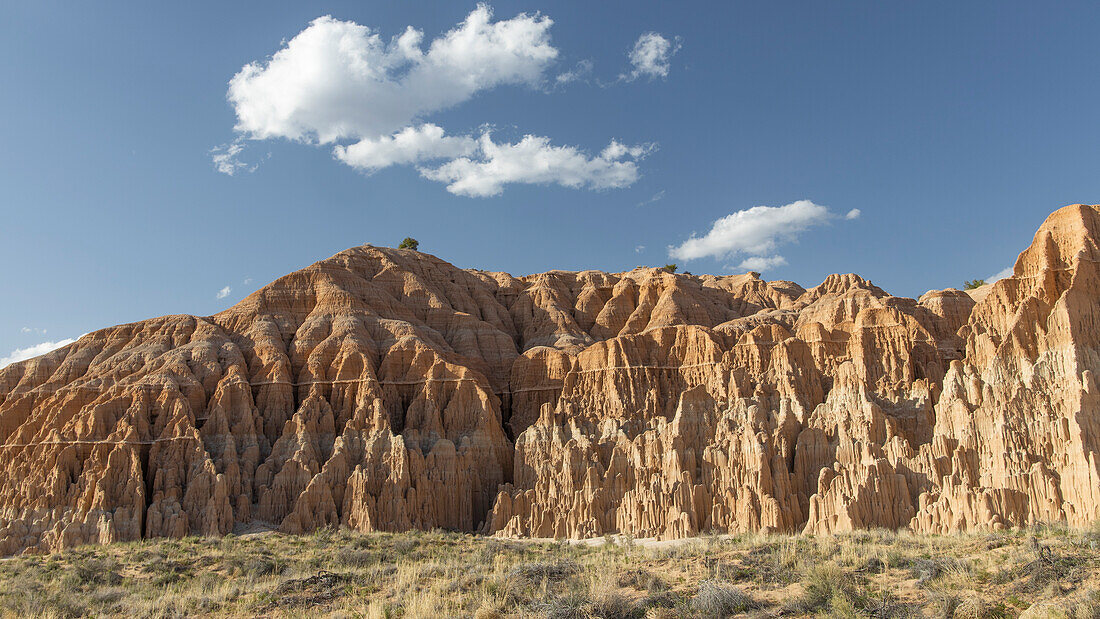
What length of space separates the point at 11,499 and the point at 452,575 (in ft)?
150

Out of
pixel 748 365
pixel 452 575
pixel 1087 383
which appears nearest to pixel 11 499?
pixel 452 575

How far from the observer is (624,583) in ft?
79.4

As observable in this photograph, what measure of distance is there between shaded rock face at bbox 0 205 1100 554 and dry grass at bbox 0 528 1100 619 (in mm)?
12914

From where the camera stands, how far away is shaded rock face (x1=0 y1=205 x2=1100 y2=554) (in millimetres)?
43281

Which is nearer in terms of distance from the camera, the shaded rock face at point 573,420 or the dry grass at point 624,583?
the dry grass at point 624,583

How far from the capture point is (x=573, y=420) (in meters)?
64.4

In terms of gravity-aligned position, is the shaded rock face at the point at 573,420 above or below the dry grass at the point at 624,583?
above

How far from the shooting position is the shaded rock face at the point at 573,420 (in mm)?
43281

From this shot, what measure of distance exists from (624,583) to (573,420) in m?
40.2

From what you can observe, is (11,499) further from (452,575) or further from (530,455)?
(452,575)

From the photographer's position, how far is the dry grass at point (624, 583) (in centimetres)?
2000

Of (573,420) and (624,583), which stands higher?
(573,420)

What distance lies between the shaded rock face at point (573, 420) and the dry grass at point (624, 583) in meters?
12.9

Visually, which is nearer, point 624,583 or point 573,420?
point 624,583
